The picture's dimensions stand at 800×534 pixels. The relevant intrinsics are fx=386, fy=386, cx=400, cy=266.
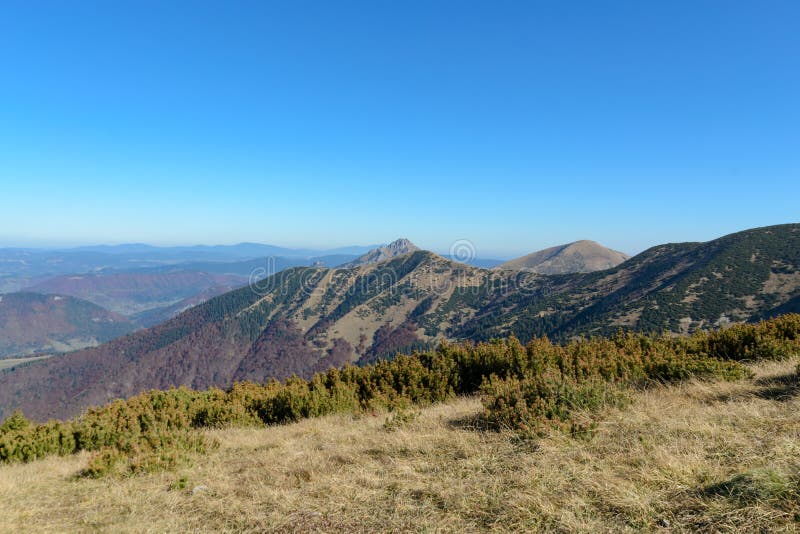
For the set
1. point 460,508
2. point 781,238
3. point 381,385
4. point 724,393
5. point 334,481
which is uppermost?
point 781,238

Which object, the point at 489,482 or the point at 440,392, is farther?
the point at 440,392

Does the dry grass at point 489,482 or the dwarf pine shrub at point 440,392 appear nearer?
the dry grass at point 489,482

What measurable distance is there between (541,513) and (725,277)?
166 metres

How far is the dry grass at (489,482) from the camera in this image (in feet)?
13.5

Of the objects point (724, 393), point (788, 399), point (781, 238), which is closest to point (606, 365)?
point (724, 393)

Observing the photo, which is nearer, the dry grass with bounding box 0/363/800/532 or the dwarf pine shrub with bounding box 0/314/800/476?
the dry grass with bounding box 0/363/800/532

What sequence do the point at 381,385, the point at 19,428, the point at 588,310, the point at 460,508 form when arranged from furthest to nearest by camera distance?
the point at 588,310, the point at 381,385, the point at 19,428, the point at 460,508

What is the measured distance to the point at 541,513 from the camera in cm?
429

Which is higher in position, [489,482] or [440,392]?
[489,482]

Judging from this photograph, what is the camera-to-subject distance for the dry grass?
13.5ft

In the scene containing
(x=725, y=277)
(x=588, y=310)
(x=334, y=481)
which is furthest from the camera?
(x=588, y=310)

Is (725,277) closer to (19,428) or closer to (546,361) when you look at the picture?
(546,361)

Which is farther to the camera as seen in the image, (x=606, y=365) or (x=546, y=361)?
(x=546, y=361)

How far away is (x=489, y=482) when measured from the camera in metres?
5.19
